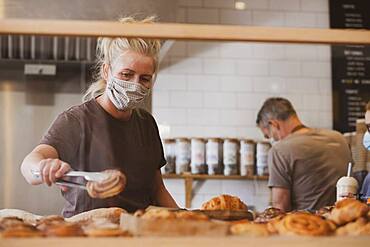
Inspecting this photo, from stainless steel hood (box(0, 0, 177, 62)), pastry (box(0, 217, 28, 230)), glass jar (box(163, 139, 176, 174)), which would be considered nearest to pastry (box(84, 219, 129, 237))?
pastry (box(0, 217, 28, 230))

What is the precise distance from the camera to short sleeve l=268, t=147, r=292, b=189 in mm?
2469

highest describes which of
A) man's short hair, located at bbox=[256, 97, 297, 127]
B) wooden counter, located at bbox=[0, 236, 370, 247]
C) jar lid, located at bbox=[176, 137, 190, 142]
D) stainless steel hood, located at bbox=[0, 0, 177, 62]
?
stainless steel hood, located at bbox=[0, 0, 177, 62]

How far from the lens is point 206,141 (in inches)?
144

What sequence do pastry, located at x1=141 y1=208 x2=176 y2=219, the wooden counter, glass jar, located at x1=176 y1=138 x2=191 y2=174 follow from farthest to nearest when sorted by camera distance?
Answer: glass jar, located at x1=176 y1=138 x2=191 y2=174, pastry, located at x1=141 y1=208 x2=176 y2=219, the wooden counter

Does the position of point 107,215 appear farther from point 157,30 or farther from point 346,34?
point 346,34

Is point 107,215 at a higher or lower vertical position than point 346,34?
lower

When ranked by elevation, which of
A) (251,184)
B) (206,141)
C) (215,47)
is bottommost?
(251,184)

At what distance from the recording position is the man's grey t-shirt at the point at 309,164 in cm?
227

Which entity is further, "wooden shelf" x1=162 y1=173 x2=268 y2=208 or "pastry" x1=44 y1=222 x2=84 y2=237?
"wooden shelf" x1=162 y1=173 x2=268 y2=208

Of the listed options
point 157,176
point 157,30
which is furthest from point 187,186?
point 157,30

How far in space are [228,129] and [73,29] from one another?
2903 mm

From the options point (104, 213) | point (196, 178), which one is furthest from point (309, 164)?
point (104, 213)

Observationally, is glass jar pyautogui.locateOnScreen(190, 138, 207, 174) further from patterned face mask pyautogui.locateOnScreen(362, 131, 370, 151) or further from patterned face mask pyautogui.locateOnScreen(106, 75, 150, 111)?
patterned face mask pyautogui.locateOnScreen(106, 75, 150, 111)

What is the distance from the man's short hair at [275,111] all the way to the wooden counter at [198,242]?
2.02 metres
